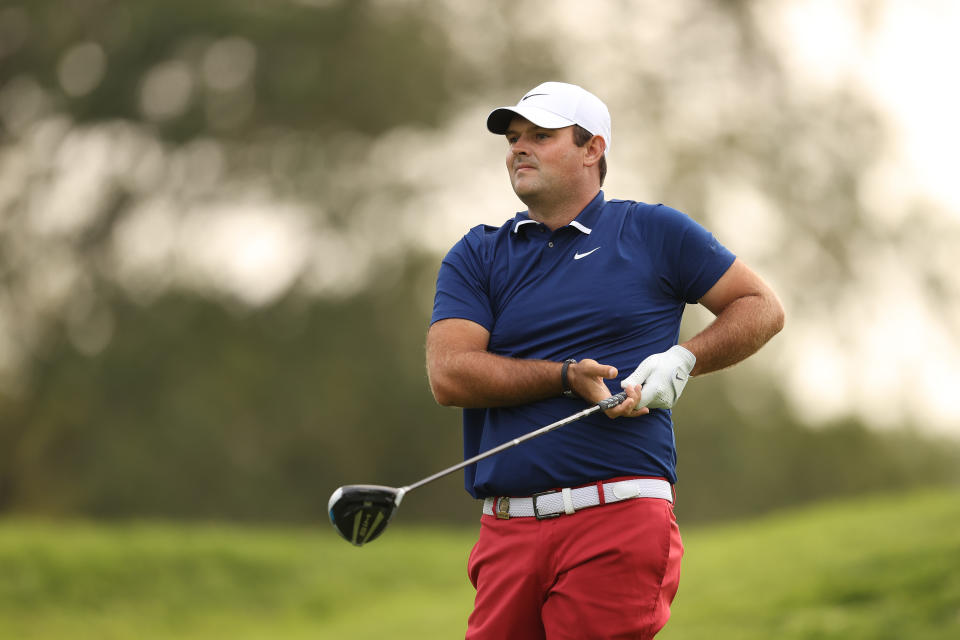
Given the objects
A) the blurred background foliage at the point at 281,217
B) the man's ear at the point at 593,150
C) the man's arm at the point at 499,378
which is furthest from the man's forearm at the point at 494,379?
the blurred background foliage at the point at 281,217

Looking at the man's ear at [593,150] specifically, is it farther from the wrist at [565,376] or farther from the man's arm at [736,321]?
the wrist at [565,376]

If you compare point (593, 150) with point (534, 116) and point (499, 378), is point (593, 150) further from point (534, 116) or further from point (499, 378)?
point (499, 378)

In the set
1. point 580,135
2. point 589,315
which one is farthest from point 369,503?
point 580,135

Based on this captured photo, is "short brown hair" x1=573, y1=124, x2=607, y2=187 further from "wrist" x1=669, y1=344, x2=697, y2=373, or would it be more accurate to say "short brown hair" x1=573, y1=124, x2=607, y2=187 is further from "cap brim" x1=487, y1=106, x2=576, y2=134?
"wrist" x1=669, y1=344, x2=697, y2=373

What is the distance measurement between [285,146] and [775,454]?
9.29 m

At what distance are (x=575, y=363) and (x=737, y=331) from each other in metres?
0.52

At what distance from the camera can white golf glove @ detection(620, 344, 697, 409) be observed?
3434 mm

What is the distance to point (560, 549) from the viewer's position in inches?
139

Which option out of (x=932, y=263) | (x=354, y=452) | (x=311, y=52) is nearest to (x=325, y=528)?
(x=354, y=452)

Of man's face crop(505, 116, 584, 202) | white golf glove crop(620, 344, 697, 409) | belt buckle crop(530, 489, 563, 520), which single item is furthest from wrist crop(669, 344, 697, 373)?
man's face crop(505, 116, 584, 202)

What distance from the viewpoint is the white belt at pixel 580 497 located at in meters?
3.52

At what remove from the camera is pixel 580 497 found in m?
3.53

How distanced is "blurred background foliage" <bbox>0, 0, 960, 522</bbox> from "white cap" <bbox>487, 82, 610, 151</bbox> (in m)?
13.5

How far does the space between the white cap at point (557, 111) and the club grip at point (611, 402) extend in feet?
2.90
